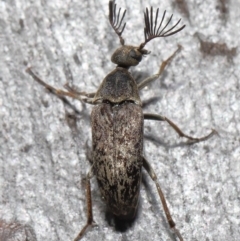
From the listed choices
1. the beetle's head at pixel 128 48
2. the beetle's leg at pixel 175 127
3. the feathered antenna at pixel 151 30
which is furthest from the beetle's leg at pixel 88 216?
the feathered antenna at pixel 151 30

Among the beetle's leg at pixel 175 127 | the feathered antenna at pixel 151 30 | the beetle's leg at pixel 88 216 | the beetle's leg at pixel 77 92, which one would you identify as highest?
the feathered antenna at pixel 151 30

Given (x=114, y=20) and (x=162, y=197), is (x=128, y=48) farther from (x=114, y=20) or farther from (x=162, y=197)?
(x=162, y=197)

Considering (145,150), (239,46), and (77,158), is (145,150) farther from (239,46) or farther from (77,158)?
(239,46)

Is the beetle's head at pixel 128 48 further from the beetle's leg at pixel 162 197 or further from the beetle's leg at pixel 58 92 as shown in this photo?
the beetle's leg at pixel 162 197

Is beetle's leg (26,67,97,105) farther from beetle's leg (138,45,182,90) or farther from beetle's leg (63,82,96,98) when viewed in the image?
beetle's leg (138,45,182,90)

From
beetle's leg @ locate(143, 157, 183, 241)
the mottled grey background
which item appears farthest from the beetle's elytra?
the mottled grey background
